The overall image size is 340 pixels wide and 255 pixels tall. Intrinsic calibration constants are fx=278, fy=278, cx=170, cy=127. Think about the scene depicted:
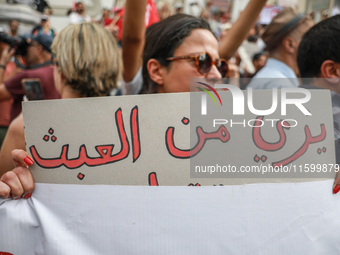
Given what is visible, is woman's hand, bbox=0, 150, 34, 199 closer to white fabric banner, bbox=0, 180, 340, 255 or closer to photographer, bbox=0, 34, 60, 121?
white fabric banner, bbox=0, 180, 340, 255

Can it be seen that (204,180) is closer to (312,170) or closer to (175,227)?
(175,227)

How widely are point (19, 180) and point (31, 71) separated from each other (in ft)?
4.98

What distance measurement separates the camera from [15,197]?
1.00 meters

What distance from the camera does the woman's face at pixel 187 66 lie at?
54.0 inches

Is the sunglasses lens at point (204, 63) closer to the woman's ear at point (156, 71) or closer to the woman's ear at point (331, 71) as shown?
the woman's ear at point (156, 71)

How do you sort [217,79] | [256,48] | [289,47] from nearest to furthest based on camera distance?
1. [217,79]
2. [289,47]
3. [256,48]

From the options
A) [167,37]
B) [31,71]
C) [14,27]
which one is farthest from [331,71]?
[14,27]

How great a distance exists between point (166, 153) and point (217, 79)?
0.60 metres

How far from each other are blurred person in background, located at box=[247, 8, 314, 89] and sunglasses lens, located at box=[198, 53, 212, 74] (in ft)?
3.59

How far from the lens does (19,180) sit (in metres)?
0.99

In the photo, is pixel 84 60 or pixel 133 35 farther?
pixel 133 35

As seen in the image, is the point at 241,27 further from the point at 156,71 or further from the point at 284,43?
the point at 284,43

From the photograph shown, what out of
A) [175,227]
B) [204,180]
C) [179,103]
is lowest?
[175,227]

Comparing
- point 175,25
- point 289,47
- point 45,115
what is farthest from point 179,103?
point 289,47
